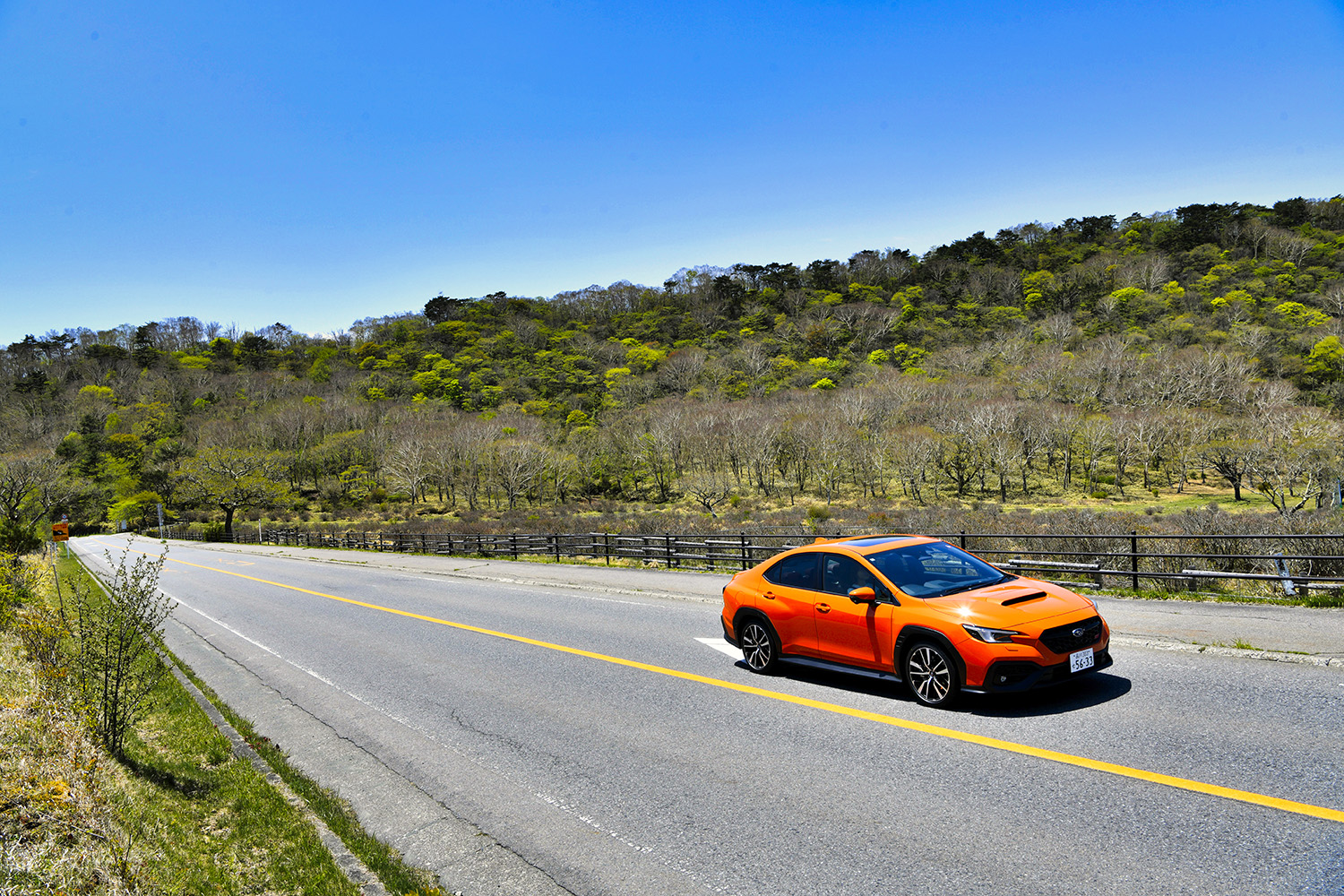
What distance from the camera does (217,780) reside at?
618 cm

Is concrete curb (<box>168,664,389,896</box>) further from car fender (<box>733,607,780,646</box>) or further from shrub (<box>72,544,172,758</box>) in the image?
car fender (<box>733,607,780,646</box>)

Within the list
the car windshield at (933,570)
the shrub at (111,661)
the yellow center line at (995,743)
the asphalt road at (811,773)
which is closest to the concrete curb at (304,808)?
the asphalt road at (811,773)

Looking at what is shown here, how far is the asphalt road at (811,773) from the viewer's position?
4121 millimetres

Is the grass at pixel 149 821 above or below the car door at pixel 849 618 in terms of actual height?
below

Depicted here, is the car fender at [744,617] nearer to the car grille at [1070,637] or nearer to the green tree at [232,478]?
the car grille at [1070,637]

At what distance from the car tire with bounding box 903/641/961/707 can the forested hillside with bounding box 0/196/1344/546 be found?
30.6 meters

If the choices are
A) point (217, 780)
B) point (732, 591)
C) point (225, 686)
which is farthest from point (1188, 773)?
point (225, 686)

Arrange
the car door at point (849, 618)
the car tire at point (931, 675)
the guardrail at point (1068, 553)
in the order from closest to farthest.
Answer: the car tire at point (931, 675)
the car door at point (849, 618)
the guardrail at point (1068, 553)

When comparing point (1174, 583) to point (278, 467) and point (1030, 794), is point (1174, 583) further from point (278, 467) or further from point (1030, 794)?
point (278, 467)

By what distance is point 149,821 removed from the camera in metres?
5.20

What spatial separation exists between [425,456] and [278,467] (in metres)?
16.6

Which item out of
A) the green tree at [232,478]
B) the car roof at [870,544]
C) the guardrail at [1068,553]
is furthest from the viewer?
the green tree at [232,478]

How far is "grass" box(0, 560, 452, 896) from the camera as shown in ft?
13.4

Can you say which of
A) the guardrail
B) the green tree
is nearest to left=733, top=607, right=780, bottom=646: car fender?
the guardrail
